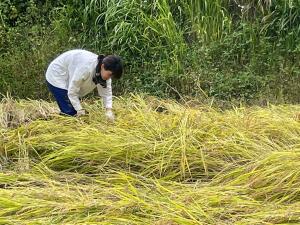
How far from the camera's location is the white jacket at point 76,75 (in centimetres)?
444

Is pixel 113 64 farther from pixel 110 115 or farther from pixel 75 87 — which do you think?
pixel 110 115

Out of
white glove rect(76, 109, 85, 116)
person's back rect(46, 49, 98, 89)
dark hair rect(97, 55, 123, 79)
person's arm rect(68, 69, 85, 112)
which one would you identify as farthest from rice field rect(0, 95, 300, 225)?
dark hair rect(97, 55, 123, 79)

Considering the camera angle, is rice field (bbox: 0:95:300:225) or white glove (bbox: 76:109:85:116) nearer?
rice field (bbox: 0:95:300:225)

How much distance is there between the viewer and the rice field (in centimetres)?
313

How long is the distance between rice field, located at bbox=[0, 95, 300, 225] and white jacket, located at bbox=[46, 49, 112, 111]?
0.20 meters

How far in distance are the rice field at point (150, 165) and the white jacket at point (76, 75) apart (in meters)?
0.20

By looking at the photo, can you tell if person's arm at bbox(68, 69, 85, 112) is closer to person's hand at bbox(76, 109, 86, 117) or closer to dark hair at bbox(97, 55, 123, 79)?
person's hand at bbox(76, 109, 86, 117)

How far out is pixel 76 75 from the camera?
14.6 feet

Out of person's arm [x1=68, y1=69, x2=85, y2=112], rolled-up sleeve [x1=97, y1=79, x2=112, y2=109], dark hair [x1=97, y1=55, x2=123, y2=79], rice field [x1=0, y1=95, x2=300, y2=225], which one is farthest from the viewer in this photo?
rolled-up sleeve [x1=97, y1=79, x2=112, y2=109]

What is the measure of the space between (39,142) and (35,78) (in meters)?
2.60

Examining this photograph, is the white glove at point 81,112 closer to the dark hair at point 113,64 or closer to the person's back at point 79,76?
the person's back at point 79,76

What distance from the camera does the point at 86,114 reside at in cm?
478

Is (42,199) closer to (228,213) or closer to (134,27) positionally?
(228,213)

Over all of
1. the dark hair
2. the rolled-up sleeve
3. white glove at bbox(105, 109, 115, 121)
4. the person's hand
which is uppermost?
the dark hair
